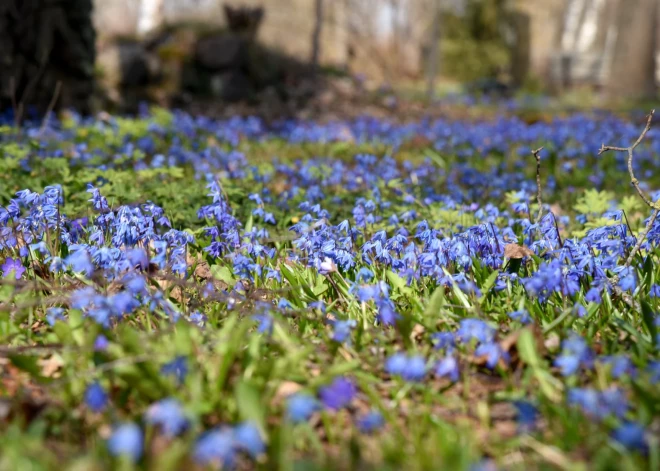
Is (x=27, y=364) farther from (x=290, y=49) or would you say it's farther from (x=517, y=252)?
(x=290, y=49)

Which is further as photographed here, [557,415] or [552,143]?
[552,143]

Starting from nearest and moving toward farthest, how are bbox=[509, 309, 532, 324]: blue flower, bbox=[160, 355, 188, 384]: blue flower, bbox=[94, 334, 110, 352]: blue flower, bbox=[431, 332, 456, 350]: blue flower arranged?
bbox=[160, 355, 188, 384]: blue flower < bbox=[94, 334, 110, 352]: blue flower < bbox=[431, 332, 456, 350]: blue flower < bbox=[509, 309, 532, 324]: blue flower

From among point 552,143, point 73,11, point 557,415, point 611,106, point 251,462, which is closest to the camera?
point 251,462

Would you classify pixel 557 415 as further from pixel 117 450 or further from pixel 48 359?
pixel 48 359

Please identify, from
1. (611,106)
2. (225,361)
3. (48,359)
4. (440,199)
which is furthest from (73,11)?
(611,106)

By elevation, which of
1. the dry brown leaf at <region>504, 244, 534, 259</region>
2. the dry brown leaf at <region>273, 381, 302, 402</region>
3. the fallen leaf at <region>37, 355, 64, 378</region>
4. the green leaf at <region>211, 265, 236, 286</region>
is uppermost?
the dry brown leaf at <region>504, 244, 534, 259</region>

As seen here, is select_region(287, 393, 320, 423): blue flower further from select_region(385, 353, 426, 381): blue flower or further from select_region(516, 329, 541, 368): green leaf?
select_region(516, 329, 541, 368): green leaf

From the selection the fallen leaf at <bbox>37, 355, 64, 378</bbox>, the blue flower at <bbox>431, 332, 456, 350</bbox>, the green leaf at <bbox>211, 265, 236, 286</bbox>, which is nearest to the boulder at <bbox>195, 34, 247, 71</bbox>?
the green leaf at <bbox>211, 265, 236, 286</bbox>
